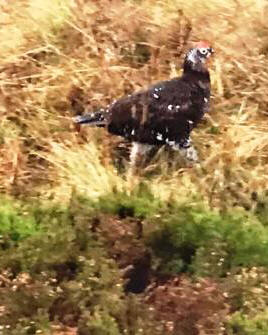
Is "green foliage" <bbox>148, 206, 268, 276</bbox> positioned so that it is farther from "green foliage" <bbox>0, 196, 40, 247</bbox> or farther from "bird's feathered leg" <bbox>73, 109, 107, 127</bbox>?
"bird's feathered leg" <bbox>73, 109, 107, 127</bbox>

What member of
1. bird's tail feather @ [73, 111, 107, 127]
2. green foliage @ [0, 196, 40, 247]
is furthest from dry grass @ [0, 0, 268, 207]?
green foliage @ [0, 196, 40, 247]

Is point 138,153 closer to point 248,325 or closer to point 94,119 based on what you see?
point 94,119

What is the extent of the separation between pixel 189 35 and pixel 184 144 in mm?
1380

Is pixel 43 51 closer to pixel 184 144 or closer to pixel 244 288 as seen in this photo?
pixel 184 144

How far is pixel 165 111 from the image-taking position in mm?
5922

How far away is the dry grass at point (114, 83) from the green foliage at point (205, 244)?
50 centimetres

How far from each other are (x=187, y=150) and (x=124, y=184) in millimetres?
494

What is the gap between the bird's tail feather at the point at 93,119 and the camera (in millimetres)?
6164

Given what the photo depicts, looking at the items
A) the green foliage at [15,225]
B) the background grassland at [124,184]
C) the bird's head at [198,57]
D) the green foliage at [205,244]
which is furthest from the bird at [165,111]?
the green foliage at [15,225]

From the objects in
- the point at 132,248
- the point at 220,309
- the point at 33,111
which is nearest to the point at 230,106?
the point at 33,111

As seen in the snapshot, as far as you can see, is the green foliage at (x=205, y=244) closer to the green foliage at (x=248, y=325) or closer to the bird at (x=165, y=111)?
the green foliage at (x=248, y=325)

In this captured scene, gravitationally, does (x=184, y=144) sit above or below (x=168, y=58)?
below

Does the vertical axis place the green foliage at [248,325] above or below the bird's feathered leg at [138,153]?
below

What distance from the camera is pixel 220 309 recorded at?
4.75 metres
